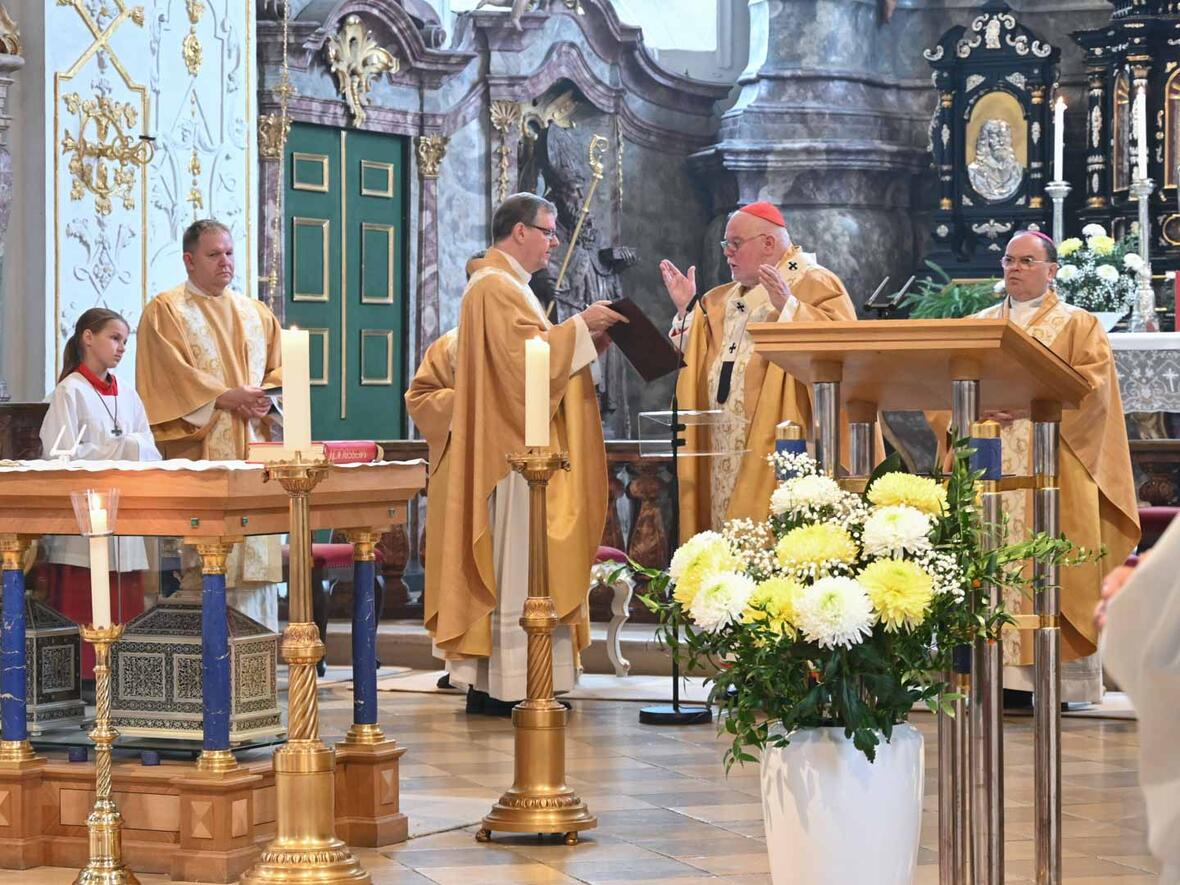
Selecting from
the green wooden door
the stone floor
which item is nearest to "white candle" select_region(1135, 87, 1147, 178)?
the green wooden door

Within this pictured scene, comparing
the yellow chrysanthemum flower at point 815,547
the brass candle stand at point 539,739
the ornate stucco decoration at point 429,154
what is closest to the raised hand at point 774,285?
the brass candle stand at point 539,739

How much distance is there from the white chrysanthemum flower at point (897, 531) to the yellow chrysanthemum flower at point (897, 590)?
45mm

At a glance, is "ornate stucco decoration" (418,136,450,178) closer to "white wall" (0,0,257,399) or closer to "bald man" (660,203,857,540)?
"white wall" (0,0,257,399)

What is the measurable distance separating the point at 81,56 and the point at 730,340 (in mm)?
4214

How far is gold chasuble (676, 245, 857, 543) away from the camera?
6.88m

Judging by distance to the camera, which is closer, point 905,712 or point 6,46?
point 905,712

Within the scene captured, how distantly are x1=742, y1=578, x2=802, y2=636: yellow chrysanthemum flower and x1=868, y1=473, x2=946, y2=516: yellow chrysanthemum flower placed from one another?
0.25 m

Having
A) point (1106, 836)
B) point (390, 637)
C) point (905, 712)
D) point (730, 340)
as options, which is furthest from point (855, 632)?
point (390, 637)

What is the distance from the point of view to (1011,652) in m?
7.23

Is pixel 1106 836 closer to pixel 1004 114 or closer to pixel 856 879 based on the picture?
pixel 856 879

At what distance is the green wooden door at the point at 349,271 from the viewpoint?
502 inches

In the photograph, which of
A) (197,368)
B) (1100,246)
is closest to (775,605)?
(197,368)

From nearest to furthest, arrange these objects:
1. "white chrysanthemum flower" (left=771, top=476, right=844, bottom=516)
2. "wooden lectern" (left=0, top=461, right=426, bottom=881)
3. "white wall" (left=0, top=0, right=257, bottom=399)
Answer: "white chrysanthemum flower" (left=771, top=476, right=844, bottom=516) → "wooden lectern" (left=0, top=461, right=426, bottom=881) → "white wall" (left=0, top=0, right=257, bottom=399)

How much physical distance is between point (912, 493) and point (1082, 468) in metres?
3.57
